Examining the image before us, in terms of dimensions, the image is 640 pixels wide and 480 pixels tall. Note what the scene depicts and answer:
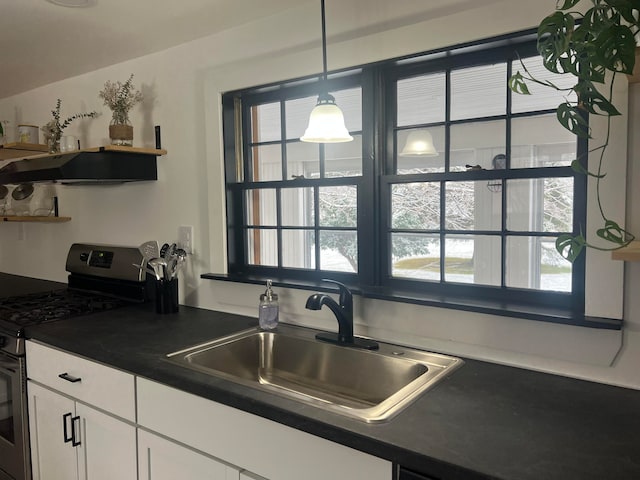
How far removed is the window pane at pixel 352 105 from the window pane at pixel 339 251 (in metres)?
0.44

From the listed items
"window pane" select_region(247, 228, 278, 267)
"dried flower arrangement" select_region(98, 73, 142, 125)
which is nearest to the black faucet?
"window pane" select_region(247, 228, 278, 267)

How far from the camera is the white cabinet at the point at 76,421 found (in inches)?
67.5

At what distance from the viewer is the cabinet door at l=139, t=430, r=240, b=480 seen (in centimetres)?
142

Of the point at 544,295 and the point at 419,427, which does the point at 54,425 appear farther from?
the point at 544,295

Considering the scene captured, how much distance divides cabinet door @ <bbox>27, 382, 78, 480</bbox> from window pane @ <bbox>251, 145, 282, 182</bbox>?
4.05ft

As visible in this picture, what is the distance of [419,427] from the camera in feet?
3.77

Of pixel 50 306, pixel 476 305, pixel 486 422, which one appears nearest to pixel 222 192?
pixel 50 306

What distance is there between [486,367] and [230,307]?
1.22 metres

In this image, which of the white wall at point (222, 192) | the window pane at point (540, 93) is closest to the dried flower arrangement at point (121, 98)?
the white wall at point (222, 192)

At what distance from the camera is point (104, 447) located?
1.79 meters

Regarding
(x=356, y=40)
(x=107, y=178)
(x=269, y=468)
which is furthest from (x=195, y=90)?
(x=269, y=468)

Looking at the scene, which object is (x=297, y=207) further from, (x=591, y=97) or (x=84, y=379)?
(x=591, y=97)

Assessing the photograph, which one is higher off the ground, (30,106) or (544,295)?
(30,106)

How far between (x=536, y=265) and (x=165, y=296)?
1601 mm
